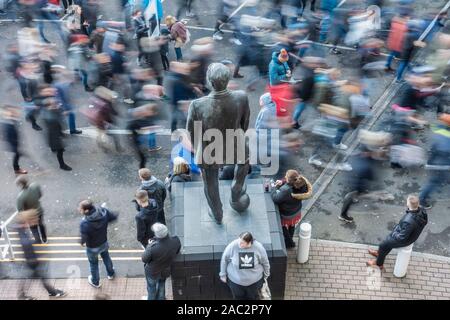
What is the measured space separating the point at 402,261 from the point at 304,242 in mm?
1566

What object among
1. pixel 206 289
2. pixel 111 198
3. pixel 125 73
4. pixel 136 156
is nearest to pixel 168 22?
pixel 125 73

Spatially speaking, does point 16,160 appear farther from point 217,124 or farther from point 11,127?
point 217,124

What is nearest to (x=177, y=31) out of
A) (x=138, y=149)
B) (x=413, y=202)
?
(x=138, y=149)

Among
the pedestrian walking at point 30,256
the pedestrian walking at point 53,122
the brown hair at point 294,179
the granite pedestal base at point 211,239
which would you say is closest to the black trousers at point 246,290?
the granite pedestal base at point 211,239

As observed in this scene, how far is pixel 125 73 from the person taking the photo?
12.5m

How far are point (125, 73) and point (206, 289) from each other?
563 centimetres

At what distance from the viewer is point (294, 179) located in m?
9.00

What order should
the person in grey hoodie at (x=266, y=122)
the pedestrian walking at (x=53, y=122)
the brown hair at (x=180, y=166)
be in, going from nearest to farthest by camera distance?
1. the brown hair at (x=180, y=166)
2. the person in grey hoodie at (x=266, y=122)
3. the pedestrian walking at (x=53, y=122)

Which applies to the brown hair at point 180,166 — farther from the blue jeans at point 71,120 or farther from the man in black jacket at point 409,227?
the blue jeans at point 71,120

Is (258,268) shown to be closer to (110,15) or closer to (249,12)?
(249,12)

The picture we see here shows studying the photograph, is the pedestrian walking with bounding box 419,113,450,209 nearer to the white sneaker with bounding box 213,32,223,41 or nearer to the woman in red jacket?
the woman in red jacket

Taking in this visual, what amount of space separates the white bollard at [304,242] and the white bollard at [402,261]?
142 centimetres

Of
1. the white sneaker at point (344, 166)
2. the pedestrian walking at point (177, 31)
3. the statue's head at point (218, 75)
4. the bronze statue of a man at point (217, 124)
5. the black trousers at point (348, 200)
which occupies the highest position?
the statue's head at point (218, 75)

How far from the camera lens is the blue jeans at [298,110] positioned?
12.3 m
